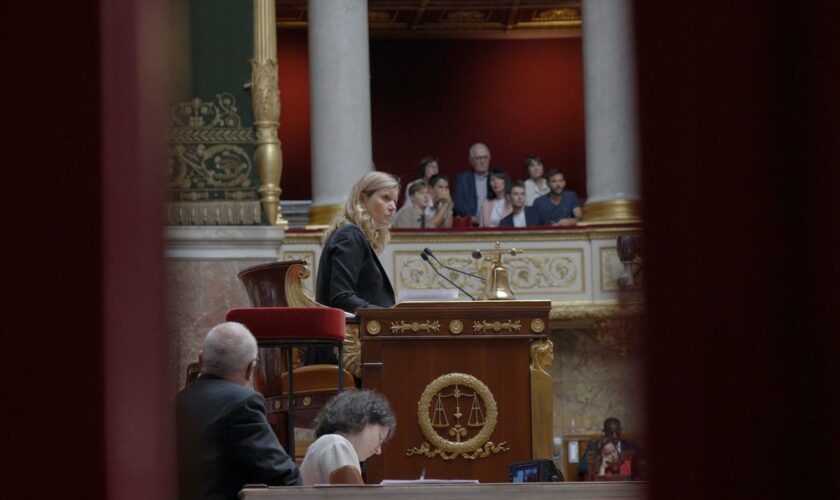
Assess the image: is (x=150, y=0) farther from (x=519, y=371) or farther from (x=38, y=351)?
(x=519, y=371)

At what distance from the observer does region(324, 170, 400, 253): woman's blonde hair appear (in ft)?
19.1

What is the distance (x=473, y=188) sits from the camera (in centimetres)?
1390

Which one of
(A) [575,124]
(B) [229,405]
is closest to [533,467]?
(B) [229,405]

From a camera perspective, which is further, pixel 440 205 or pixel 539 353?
pixel 440 205

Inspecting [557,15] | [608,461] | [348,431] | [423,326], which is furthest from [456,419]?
[557,15]

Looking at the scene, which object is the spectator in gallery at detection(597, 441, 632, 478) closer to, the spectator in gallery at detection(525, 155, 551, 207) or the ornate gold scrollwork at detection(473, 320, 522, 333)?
the ornate gold scrollwork at detection(473, 320, 522, 333)

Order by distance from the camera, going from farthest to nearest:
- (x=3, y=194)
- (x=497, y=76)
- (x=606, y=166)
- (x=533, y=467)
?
(x=497, y=76) < (x=606, y=166) < (x=533, y=467) < (x=3, y=194)

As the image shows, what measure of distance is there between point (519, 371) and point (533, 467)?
3.86ft

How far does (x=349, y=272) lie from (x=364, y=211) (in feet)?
0.87

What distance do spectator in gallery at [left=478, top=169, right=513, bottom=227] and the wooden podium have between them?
297 inches

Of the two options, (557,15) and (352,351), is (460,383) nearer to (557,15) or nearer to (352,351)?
(352,351)

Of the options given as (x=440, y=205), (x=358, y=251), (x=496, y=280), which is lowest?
(x=496, y=280)

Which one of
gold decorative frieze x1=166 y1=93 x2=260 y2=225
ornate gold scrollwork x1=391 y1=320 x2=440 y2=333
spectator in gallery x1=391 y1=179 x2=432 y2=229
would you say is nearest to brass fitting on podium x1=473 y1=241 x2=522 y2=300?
ornate gold scrollwork x1=391 y1=320 x2=440 y2=333

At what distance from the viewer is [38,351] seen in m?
0.75
